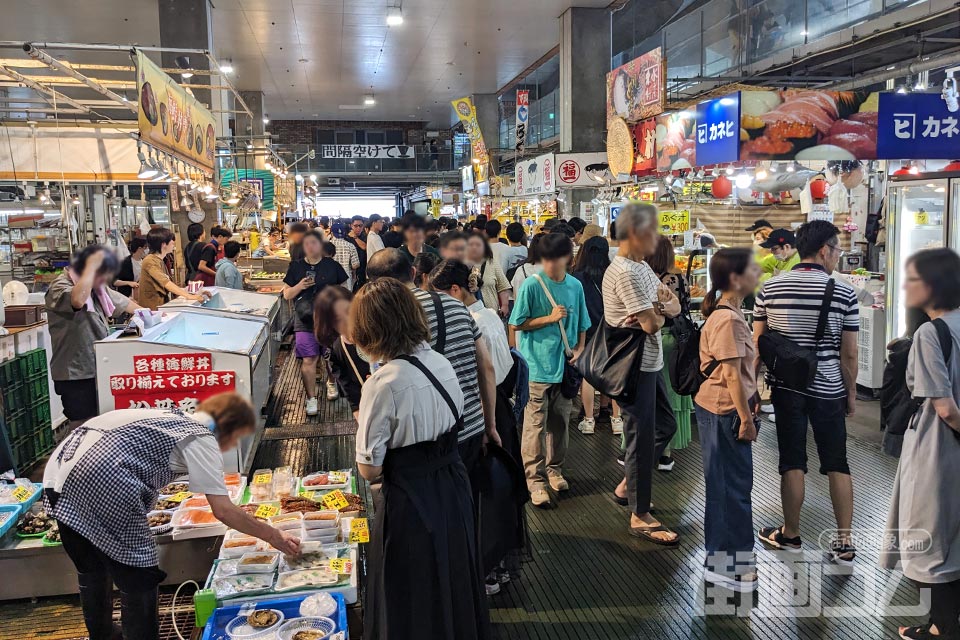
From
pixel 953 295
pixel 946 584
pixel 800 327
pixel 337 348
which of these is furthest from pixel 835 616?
pixel 337 348

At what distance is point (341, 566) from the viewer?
9.90 ft

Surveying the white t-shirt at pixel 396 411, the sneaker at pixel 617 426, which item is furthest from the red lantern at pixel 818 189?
the white t-shirt at pixel 396 411

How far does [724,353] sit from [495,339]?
1120 millimetres

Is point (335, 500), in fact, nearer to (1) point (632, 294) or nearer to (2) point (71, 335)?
(1) point (632, 294)

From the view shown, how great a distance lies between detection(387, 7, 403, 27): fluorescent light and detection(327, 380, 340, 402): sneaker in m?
6.89

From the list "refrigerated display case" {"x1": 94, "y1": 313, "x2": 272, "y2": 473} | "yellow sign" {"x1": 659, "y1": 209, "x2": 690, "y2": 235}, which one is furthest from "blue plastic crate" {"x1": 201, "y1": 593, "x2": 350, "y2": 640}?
"yellow sign" {"x1": 659, "y1": 209, "x2": 690, "y2": 235}

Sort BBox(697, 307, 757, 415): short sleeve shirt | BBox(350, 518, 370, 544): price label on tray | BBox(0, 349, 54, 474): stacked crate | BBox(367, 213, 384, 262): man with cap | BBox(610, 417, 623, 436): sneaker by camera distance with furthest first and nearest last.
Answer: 1. BBox(367, 213, 384, 262): man with cap
2. BBox(610, 417, 623, 436): sneaker
3. BBox(0, 349, 54, 474): stacked crate
4. BBox(350, 518, 370, 544): price label on tray
5. BBox(697, 307, 757, 415): short sleeve shirt

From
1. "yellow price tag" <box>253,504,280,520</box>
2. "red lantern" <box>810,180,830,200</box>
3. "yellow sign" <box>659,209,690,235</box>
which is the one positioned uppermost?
"red lantern" <box>810,180,830,200</box>

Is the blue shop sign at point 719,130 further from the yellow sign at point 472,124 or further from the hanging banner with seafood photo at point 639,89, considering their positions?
the yellow sign at point 472,124

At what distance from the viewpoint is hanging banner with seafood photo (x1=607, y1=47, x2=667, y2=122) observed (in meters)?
9.13

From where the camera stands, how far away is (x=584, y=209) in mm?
11445

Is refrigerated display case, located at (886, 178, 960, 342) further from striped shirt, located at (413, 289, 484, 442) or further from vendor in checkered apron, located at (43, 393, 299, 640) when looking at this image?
vendor in checkered apron, located at (43, 393, 299, 640)

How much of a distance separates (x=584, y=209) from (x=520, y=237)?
4.17 m

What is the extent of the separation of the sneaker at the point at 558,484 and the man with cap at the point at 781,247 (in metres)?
1.85
